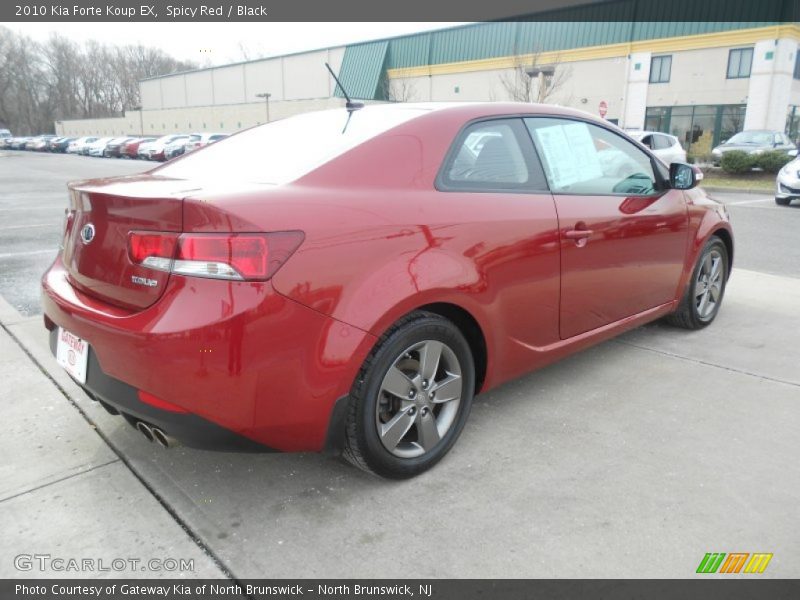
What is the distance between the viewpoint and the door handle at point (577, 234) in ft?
10.2

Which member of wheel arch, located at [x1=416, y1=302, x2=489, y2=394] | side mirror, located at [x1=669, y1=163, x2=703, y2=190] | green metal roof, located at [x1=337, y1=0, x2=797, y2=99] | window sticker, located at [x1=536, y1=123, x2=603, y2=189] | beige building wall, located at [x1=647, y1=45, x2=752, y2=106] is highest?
green metal roof, located at [x1=337, y1=0, x2=797, y2=99]

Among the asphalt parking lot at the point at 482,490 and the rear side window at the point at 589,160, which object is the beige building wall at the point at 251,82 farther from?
the asphalt parking lot at the point at 482,490

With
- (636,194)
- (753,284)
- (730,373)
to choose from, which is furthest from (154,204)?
(753,284)

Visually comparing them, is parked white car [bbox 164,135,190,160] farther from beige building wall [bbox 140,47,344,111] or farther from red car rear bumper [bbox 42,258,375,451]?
red car rear bumper [bbox 42,258,375,451]

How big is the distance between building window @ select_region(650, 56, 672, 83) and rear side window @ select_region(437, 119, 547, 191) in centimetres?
3647

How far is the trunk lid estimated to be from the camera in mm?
2131

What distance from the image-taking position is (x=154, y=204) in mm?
2148

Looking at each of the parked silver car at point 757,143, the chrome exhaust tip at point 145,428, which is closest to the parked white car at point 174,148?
the parked silver car at point 757,143

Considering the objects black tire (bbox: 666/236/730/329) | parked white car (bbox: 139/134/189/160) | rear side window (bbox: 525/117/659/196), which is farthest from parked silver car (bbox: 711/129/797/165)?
parked white car (bbox: 139/134/189/160)

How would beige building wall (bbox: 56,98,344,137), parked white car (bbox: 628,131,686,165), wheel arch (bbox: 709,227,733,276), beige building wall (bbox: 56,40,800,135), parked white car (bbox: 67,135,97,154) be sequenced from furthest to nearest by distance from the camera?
beige building wall (bbox: 56,98,344,137) → parked white car (bbox: 67,135,97,154) → beige building wall (bbox: 56,40,800,135) → parked white car (bbox: 628,131,686,165) → wheel arch (bbox: 709,227,733,276)

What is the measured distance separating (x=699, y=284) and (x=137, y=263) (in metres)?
3.84

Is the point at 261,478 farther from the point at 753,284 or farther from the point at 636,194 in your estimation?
the point at 753,284

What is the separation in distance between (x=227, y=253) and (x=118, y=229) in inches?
20.7

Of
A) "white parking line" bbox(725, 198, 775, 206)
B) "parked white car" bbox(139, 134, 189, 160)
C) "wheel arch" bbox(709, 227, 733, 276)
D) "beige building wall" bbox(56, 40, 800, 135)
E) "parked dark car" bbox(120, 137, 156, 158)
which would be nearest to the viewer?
"wheel arch" bbox(709, 227, 733, 276)
